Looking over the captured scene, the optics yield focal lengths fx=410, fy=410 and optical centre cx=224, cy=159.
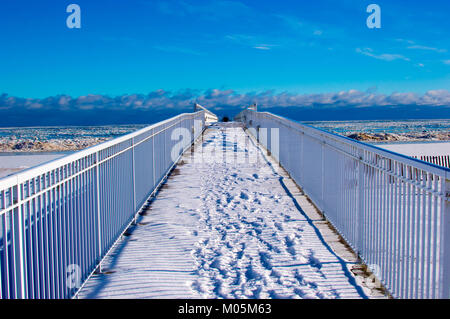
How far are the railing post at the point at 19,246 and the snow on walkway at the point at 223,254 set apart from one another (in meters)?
1.29

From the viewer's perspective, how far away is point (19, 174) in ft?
9.54

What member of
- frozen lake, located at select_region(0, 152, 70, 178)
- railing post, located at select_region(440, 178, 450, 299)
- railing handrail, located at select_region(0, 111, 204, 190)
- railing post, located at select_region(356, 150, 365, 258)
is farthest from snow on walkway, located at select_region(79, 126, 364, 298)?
frozen lake, located at select_region(0, 152, 70, 178)

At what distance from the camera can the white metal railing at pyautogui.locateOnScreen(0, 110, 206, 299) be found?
294 centimetres

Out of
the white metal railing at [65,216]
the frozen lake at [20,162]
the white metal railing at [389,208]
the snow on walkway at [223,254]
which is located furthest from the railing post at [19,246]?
the frozen lake at [20,162]

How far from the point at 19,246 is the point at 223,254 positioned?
9.34 ft

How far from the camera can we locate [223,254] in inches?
210

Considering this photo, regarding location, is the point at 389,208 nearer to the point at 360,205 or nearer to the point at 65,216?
the point at 360,205

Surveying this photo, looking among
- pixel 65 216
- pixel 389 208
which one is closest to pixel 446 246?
pixel 389 208

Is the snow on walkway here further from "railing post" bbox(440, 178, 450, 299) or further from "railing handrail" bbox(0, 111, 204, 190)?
"railing handrail" bbox(0, 111, 204, 190)

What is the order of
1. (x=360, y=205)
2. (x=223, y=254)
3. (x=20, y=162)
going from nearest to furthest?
(x=360, y=205) < (x=223, y=254) < (x=20, y=162)

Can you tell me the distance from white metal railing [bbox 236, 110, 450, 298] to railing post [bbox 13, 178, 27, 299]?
3.04m

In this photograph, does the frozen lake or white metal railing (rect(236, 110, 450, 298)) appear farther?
the frozen lake
